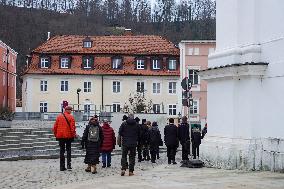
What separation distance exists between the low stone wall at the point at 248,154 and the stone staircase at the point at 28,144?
982 cm

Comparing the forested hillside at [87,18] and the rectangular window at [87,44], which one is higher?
the forested hillside at [87,18]

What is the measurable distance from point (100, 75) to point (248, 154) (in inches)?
2000

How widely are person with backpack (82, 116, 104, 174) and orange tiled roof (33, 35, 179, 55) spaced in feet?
158

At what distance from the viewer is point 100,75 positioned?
65.8m

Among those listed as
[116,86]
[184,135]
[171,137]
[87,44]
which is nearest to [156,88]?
[116,86]

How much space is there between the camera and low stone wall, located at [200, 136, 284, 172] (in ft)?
49.7

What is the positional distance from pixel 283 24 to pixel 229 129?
11.0 ft

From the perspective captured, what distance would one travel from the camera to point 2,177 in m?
15.7

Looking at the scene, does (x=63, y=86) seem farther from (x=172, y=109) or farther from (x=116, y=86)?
(x=172, y=109)

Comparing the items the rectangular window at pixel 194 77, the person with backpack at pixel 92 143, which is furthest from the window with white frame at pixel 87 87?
the person with backpack at pixel 92 143

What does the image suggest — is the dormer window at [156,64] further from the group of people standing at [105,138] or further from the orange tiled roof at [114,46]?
the group of people standing at [105,138]

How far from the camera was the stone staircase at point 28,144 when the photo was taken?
25302mm

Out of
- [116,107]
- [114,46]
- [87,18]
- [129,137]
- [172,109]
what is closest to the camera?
[129,137]

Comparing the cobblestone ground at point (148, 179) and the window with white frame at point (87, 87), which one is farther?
the window with white frame at point (87, 87)
